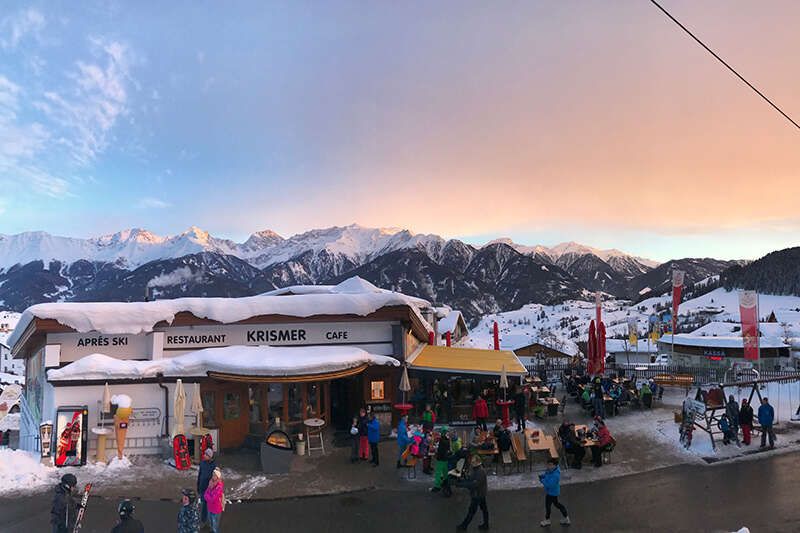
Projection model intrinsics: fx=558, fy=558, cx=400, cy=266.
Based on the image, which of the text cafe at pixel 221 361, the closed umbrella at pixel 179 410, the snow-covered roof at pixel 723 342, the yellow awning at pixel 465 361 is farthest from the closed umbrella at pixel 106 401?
the snow-covered roof at pixel 723 342

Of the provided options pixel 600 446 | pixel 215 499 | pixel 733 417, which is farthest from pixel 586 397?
pixel 215 499

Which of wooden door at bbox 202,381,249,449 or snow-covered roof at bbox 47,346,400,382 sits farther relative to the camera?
wooden door at bbox 202,381,249,449

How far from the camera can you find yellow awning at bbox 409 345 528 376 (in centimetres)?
2150

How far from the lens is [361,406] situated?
21.0 m

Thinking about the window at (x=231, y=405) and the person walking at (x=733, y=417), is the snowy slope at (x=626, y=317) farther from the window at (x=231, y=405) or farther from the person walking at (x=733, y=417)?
the window at (x=231, y=405)

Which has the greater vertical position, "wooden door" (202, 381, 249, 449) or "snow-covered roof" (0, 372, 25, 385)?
"wooden door" (202, 381, 249, 449)

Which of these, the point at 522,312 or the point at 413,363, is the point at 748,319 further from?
the point at 522,312

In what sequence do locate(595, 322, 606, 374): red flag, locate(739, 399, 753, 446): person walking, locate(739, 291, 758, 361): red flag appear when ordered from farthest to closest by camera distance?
locate(739, 291, 758, 361): red flag < locate(595, 322, 606, 374): red flag < locate(739, 399, 753, 446): person walking

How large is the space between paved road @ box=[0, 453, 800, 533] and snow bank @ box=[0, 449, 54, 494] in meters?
1.19

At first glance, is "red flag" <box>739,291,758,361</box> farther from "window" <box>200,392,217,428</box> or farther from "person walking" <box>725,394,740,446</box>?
"window" <box>200,392,217,428</box>

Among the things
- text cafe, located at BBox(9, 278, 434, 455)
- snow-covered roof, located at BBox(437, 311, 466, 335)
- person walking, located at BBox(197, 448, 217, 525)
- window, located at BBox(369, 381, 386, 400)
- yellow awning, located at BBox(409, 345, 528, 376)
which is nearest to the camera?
person walking, located at BBox(197, 448, 217, 525)

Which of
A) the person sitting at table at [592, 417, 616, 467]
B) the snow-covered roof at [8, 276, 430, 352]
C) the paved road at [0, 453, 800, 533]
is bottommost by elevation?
the paved road at [0, 453, 800, 533]

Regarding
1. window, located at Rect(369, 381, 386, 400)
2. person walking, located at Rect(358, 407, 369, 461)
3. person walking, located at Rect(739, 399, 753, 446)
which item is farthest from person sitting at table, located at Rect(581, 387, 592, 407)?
person walking, located at Rect(358, 407, 369, 461)

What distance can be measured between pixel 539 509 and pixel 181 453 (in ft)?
34.4
